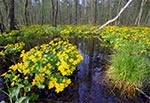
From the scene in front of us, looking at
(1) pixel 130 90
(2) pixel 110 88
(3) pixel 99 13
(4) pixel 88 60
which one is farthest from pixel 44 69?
(3) pixel 99 13

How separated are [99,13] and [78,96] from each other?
31.8 m

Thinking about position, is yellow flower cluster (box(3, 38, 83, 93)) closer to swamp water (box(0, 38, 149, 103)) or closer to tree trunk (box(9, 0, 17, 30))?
swamp water (box(0, 38, 149, 103))

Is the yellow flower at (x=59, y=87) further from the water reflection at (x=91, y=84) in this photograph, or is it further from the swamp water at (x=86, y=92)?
the water reflection at (x=91, y=84)

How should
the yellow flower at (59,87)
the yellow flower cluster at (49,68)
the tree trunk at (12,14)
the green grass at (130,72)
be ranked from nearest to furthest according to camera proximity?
1. the yellow flower at (59,87)
2. the yellow flower cluster at (49,68)
3. the green grass at (130,72)
4. the tree trunk at (12,14)

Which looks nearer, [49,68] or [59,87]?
[59,87]

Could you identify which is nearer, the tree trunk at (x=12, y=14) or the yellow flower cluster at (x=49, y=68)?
the yellow flower cluster at (x=49, y=68)

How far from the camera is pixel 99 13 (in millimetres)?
34438

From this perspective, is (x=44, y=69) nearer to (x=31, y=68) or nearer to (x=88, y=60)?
(x=31, y=68)

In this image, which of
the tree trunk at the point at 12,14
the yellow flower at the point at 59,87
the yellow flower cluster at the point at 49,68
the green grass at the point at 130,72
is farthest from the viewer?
the tree trunk at the point at 12,14

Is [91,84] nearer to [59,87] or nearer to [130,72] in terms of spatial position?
[130,72]

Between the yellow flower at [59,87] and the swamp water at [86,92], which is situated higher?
the yellow flower at [59,87]

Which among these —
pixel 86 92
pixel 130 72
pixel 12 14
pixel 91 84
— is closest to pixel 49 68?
pixel 86 92

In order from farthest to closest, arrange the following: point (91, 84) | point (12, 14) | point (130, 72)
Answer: point (12, 14), point (91, 84), point (130, 72)

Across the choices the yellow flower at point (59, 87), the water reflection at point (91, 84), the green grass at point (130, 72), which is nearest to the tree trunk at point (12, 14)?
the water reflection at point (91, 84)
